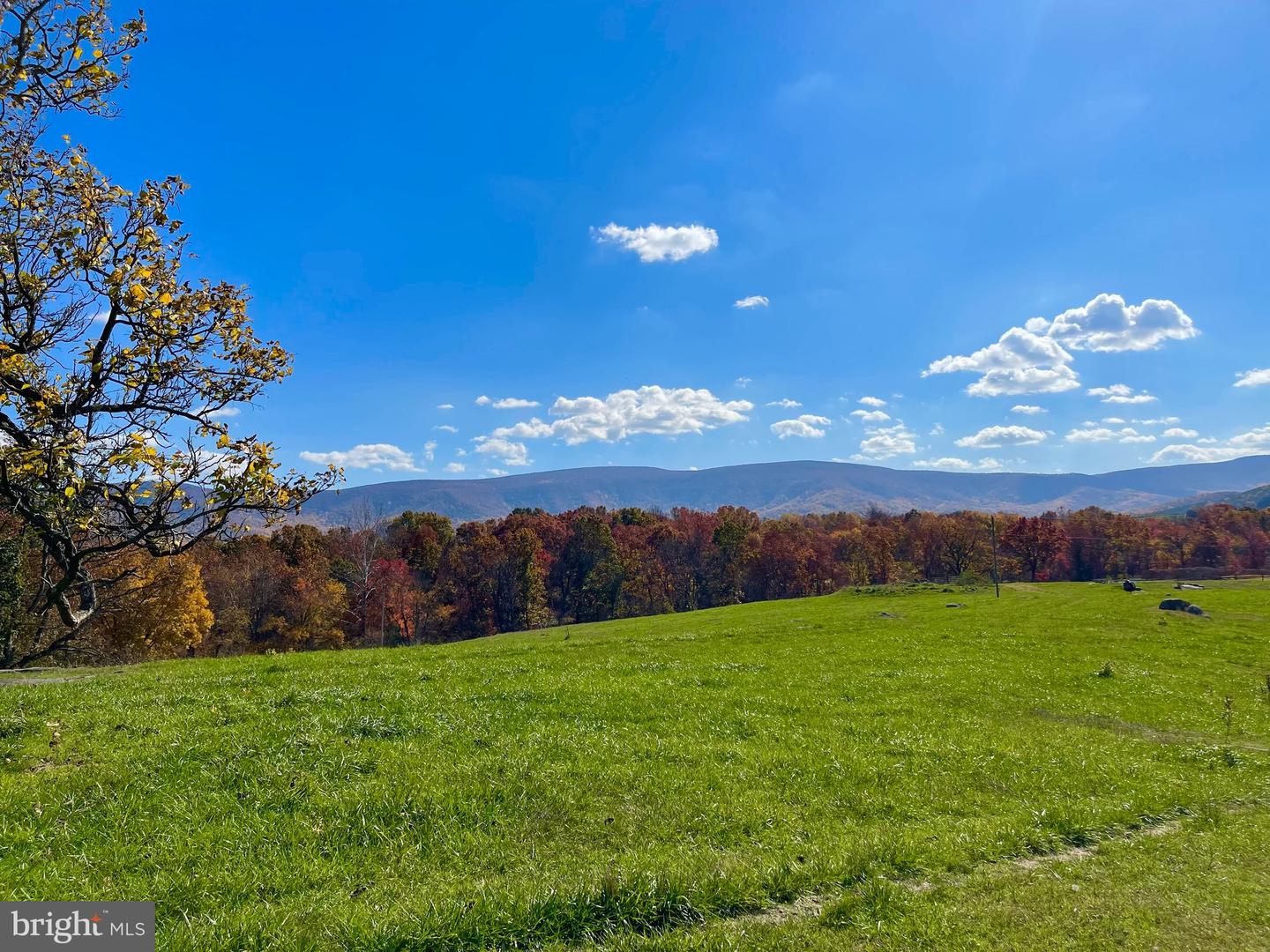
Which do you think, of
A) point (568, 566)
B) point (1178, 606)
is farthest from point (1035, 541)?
point (568, 566)

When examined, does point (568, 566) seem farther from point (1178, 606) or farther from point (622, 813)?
point (622, 813)

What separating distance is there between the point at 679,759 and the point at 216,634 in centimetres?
7849

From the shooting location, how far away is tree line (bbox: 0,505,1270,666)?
71438 millimetres

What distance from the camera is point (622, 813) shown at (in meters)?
9.09

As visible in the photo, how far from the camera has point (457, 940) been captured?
5.83 meters

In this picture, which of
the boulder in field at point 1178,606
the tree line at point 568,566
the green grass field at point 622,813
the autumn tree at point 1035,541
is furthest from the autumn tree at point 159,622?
the autumn tree at point 1035,541

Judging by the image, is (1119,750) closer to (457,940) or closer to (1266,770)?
(1266,770)

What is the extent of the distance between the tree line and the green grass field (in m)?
43.0

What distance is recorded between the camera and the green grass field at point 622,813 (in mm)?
6363

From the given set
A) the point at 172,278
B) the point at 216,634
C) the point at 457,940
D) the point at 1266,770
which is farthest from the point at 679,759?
the point at 216,634

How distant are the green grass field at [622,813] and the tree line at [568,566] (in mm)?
42986

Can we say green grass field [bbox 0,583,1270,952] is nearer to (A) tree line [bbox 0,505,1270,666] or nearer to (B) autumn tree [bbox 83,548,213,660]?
(B) autumn tree [bbox 83,548,213,660]

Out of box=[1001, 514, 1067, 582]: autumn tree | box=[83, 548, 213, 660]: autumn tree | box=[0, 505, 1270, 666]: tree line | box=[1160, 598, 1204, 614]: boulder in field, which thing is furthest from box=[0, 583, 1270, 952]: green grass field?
box=[1001, 514, 1067, 582]: autumn tree

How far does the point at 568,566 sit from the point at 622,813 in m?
107
